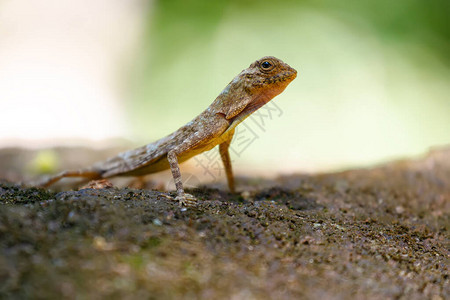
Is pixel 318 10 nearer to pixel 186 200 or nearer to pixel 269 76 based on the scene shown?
pixel 269 76

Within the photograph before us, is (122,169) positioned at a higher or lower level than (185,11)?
lower

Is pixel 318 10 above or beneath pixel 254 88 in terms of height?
above

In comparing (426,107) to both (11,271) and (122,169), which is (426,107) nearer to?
(122,169)

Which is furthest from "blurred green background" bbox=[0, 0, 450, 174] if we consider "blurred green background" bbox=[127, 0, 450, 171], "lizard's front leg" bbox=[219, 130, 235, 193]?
"lizard's front leg" bbox=[219, 130, 235, 193]

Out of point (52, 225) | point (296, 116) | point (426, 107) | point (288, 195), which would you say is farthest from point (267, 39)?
point (52, 225)

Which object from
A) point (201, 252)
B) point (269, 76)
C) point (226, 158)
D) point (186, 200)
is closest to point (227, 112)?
point (269, 76)

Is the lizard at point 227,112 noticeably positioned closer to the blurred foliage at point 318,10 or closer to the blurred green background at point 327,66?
the blurred green background at point 327,66
